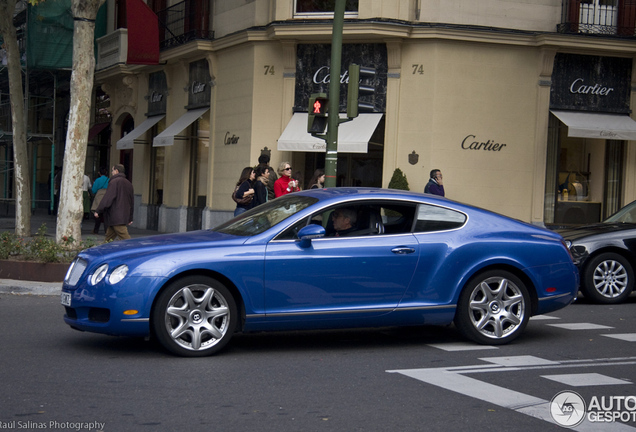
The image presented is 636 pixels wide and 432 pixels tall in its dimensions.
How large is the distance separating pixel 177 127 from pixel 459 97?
780 cm

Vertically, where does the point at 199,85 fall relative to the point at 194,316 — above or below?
above

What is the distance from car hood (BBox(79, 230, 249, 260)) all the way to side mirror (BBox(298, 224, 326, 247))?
474 millimetres

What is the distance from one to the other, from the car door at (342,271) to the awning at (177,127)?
1513 centimetres

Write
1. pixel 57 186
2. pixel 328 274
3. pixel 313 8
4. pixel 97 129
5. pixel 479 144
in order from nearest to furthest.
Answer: pixel 328 274 → pixel 479 144 → pixel 313 8 → pixel 57 186 → pixel 97 129

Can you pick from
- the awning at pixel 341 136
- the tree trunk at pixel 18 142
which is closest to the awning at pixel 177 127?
the awning at pixel 341 136

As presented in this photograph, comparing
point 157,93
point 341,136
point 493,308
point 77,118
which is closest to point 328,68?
point 341,136

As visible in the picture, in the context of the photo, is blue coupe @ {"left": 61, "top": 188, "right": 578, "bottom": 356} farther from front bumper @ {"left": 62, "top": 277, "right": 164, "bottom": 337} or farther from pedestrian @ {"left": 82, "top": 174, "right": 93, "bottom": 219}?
pedestrian @ {"left": 82, "top": 174, "right": 93, "bottom": 219}

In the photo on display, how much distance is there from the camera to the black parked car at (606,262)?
36.8ft

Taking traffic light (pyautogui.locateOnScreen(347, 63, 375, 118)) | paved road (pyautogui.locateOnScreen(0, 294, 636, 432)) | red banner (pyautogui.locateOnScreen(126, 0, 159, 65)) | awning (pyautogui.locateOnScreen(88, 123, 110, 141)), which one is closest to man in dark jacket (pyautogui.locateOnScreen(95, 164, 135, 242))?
traffic light (pyautogui.locateOnScreen(347, 63, 375, 118))

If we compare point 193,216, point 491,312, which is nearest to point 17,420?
point 491,312

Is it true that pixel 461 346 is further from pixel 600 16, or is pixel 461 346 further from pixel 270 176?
pixel 600 16

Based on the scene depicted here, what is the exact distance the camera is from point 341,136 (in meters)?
18.8

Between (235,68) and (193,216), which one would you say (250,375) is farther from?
(193,216)

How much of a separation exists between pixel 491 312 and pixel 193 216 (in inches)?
627
